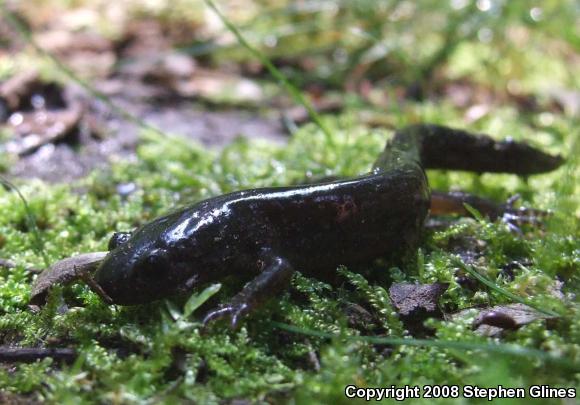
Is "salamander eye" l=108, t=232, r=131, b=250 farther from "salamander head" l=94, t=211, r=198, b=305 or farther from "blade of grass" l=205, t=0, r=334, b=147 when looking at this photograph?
"blade of grass" l=205, t=0, r=334, b=147

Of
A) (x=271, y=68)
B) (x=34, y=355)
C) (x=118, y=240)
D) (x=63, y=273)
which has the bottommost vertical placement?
(x=34, y=355)

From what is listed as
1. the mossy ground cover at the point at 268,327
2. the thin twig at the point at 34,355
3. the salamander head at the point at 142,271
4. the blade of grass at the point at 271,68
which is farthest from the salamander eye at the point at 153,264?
the blade of grass at the point at 271,68

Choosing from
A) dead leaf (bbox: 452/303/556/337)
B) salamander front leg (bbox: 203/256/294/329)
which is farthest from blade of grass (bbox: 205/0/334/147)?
dead leaf (bbox: 452/303/556/337)

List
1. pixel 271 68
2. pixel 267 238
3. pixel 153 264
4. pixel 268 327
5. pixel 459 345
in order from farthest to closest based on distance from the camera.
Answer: pixel 271 68 < pixel 267 238 < pixel 153 264 < pixel 268 327 < pixel 459 345

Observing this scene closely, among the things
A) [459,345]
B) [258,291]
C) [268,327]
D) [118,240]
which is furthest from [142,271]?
[459,345]

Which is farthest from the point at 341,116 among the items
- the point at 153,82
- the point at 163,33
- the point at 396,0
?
the point at 163,33

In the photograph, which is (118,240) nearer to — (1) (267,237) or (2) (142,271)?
(2) (142,271)
